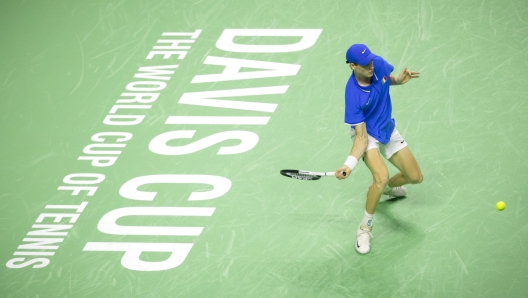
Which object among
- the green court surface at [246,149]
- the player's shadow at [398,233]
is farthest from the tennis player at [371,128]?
the green court surface at [246,149]

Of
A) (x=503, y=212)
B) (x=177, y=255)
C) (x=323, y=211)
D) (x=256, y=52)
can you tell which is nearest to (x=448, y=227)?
(x=503, y=212)

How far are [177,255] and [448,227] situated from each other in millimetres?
2820

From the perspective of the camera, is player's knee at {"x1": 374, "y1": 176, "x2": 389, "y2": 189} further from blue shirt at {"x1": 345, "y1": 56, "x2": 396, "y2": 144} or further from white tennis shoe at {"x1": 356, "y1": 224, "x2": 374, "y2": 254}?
white tennis shoe at {"x1": 356, "y1": 224, "x2": 374, "y2": 254}

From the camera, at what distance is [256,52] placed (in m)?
10.6

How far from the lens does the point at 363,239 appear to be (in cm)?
757

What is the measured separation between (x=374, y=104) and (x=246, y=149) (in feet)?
7.23

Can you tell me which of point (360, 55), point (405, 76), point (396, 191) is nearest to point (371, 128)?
point (405, 76)

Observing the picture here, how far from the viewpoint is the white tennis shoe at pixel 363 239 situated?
7.55 m

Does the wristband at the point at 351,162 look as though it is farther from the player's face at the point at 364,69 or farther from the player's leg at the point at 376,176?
the player's face at the point at 364,69

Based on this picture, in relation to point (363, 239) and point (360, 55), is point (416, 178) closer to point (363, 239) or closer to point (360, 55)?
point (363, 239)

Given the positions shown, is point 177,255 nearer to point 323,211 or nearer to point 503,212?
point 323,211

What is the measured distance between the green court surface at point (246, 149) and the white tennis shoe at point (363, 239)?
0.27 ft

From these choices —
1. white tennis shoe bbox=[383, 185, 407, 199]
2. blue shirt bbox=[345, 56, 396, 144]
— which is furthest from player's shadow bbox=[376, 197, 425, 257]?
blue shirt bbox=[345, 56, 396, 144]

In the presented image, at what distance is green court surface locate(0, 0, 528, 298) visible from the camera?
755 cm
